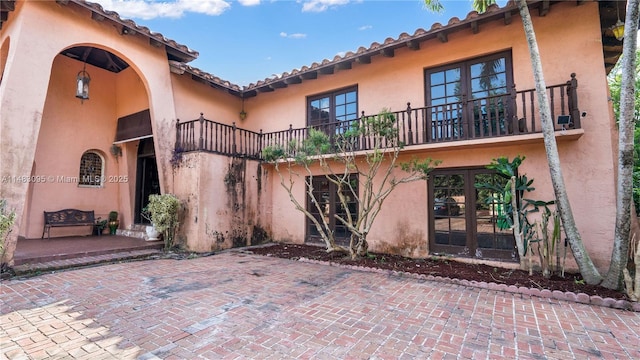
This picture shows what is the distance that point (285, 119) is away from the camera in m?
10.3

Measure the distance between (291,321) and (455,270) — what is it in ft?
13.2

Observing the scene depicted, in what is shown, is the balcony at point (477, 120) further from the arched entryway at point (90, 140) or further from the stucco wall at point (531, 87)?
the arched entryway at point (90, 140)

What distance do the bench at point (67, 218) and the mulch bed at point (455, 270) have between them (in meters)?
5.70

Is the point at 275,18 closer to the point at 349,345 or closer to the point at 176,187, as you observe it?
the point at 176,187

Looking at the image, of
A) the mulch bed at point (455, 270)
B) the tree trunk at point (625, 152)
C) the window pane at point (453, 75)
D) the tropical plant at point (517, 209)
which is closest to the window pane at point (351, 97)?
the window pane at point (453, 75)

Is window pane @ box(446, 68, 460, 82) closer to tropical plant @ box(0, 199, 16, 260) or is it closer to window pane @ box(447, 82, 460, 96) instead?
window pane @ box(447, 82, 460, 96)

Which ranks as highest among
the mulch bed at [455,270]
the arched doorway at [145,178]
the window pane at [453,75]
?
the window pane at [453,75]

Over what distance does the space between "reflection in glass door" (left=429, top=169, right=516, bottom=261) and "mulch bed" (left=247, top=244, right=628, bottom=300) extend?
1.35ft

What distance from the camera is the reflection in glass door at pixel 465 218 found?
659cm

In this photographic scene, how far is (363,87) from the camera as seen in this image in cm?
871

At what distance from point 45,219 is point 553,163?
13.1 metres

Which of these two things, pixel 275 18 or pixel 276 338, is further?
pixel 275 18

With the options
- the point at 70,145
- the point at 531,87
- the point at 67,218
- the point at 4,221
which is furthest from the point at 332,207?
the point at 70,145

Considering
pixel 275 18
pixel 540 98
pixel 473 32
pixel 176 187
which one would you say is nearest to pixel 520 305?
pixel 540 98
